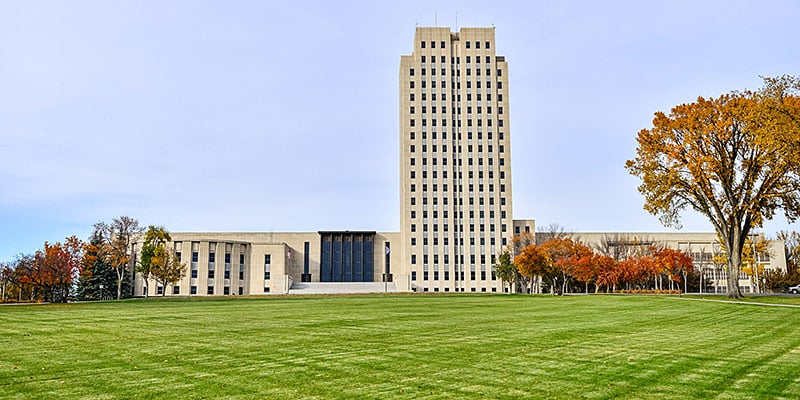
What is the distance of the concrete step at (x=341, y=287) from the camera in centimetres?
10981

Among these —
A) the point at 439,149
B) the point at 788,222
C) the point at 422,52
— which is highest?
the point at 422,52

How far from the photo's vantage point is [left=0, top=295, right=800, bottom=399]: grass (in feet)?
31.7

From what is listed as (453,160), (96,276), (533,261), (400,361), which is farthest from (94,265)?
(400,361)

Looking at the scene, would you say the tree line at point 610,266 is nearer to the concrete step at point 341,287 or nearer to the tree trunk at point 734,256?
the concrete step at point 341,287

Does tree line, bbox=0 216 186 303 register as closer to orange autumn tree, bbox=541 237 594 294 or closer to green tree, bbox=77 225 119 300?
green tree, bbox=77 225 119 300

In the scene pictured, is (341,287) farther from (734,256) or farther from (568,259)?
(734,256)

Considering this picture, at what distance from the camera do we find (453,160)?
12062cm

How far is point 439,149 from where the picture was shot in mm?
120938

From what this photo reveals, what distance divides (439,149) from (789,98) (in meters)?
89.3

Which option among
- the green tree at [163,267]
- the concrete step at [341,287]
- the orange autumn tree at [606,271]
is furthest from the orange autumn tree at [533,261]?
the green tree at [163,267]

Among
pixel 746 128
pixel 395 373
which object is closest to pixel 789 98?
pixel 746 128

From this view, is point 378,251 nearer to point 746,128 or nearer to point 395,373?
point 746,128

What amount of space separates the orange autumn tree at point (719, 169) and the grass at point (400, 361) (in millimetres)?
23253

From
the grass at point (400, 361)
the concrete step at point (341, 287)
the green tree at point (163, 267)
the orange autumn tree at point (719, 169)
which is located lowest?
the concrete step at point (341, 287)
